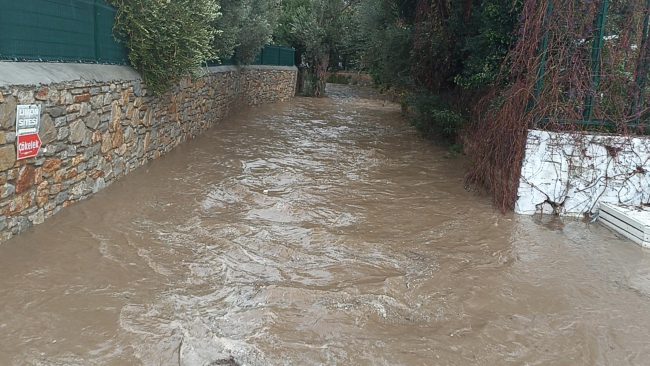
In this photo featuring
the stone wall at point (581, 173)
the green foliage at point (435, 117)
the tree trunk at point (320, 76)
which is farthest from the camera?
the tree trunk at point (320, 76)

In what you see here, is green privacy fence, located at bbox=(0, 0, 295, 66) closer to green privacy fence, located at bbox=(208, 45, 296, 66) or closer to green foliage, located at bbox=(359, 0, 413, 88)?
green foliage, located at bbox=(359, 0, 413, 88)

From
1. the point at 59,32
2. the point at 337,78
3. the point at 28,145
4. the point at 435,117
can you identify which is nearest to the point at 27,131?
the point at 28,145

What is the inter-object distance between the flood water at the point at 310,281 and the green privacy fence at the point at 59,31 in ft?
5.58

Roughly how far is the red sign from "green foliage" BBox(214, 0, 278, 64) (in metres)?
6.90

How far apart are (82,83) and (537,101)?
560 centimetres

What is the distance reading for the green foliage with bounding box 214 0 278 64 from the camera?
11.9 meters

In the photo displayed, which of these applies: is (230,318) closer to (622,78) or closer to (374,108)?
(622,78)

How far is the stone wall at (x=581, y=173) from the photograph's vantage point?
7023 mm

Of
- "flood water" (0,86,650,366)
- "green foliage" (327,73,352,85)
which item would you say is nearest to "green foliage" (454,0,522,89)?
"flood water" (0,86,650,366)

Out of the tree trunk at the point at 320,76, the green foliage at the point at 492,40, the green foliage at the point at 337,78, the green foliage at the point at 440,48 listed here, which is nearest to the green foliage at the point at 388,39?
the green foliage at the point at 440,48

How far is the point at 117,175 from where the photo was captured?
7395mm

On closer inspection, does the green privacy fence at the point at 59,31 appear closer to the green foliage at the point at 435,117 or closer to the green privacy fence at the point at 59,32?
the green privacy fence at the point at 59,32

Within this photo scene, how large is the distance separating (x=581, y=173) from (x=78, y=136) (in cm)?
628

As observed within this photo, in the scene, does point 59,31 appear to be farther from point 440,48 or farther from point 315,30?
point 315,30
